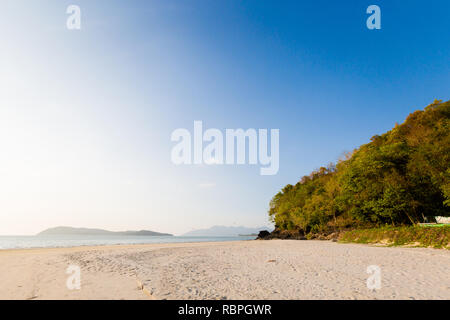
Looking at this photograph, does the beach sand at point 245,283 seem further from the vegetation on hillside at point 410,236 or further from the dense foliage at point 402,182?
the dense foliage at point 402,182

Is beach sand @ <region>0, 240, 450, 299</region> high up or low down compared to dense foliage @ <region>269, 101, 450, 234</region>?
down

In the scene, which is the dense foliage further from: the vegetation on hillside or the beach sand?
the beach sand

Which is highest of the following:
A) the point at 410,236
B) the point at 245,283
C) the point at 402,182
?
the point at 402,182

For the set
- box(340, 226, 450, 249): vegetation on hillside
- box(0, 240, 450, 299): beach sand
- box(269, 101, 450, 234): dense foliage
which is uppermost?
box(269, 101, 450, 234): dense foliage

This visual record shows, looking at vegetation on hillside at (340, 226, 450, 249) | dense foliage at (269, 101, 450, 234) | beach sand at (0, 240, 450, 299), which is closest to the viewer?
beach sand at (0, 240, 450, 299)

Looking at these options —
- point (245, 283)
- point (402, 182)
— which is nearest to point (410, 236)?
point (402, 182)

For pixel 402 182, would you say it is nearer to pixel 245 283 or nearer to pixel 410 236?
pixel 410 236

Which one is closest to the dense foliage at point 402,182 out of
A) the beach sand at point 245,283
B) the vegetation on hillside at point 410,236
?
the vegetation on hillside at point 410,236

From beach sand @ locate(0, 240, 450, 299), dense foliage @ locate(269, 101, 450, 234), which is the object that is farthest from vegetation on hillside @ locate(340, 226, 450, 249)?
beach sand @ locate(0, 240, 450, 299)

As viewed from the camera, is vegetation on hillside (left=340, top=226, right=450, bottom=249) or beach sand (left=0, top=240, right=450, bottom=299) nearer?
beach sand (left=0, top=240, right=450, bottom=299)

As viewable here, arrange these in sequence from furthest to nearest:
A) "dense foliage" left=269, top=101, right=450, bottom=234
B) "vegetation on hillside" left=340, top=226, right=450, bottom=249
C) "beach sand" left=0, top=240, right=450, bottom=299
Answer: "dense foliage" left=269, top=101, right=450, bottom=234, "vegetation on hillside" left=340, top=226, right=450, bottom=249, "beach sand" left=0, top=240, right=450, bottom=299

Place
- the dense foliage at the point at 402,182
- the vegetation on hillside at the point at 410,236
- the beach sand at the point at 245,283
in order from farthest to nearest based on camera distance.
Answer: the dense foliage at the point at 402,182
the vegetation on hillside at the point at 410,236
the beach sand at the point at 245,283
